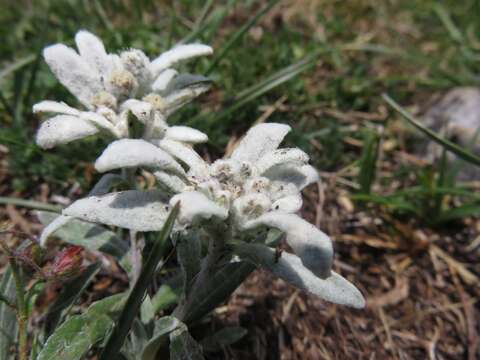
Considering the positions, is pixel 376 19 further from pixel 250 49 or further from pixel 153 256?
pixel 153 256

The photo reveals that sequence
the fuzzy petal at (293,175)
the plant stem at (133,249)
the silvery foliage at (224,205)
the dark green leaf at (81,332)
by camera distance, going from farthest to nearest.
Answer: the plant stem at (133,249), the fuzzy petal at (293,175), the dark green leaf at (81,332), the silvery foliage at (224,205)

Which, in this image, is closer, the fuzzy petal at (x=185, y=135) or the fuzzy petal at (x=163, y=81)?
the fuzzy petal at (x=185, y=135)

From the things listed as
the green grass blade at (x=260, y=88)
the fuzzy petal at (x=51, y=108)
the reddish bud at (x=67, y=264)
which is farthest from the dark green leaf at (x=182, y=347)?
the green grass blade at (x=260, y=88)

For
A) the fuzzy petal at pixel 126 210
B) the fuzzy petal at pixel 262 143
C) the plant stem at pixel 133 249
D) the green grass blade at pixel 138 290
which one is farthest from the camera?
the plant stem at pixel 133 249

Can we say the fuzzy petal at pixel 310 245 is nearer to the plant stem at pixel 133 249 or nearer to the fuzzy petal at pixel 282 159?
the fuzzy petal at pixel 282 159

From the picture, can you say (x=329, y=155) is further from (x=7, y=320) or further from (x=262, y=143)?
(x=7, y=320)

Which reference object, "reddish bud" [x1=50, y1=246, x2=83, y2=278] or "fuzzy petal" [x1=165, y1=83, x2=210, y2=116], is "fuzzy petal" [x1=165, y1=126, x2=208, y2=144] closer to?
"fuzzy petal" [x1=165, y1=83, x2=210, y2=116]

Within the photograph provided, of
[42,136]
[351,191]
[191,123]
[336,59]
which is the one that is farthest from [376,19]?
[42,136]
